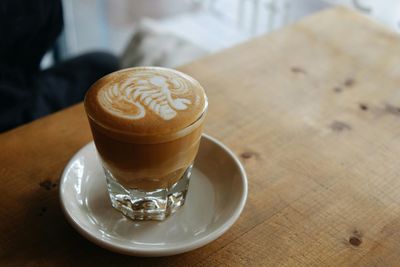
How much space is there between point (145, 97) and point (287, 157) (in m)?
0.23

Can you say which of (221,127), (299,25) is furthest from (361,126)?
(299,25)

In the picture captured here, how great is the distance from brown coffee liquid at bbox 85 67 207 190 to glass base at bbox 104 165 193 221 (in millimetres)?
13

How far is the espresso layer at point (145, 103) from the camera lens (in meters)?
0.49

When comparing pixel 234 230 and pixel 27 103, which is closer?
pixel 234 230

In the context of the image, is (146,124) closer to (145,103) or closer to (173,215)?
(145,103)

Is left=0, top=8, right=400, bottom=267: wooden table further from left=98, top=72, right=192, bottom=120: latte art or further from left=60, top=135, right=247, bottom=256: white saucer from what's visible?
left=98, top=72, right=192, bottom=120: latte art

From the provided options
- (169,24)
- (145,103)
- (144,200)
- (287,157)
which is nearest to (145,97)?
(145,103)

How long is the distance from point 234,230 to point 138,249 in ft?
0.39

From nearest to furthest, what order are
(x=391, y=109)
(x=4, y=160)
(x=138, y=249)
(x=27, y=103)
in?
(x=138, y=249) → (x=4, y=160) → (x=391, y=109) → (x=27, y=103)

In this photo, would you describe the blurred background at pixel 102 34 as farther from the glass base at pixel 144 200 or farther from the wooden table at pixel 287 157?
the glass base at pixel 144 200

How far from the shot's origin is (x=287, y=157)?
0.67 m

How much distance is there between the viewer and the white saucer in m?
0.51

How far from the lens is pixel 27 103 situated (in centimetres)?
98

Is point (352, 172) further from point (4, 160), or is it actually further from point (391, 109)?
point (4, 160)
